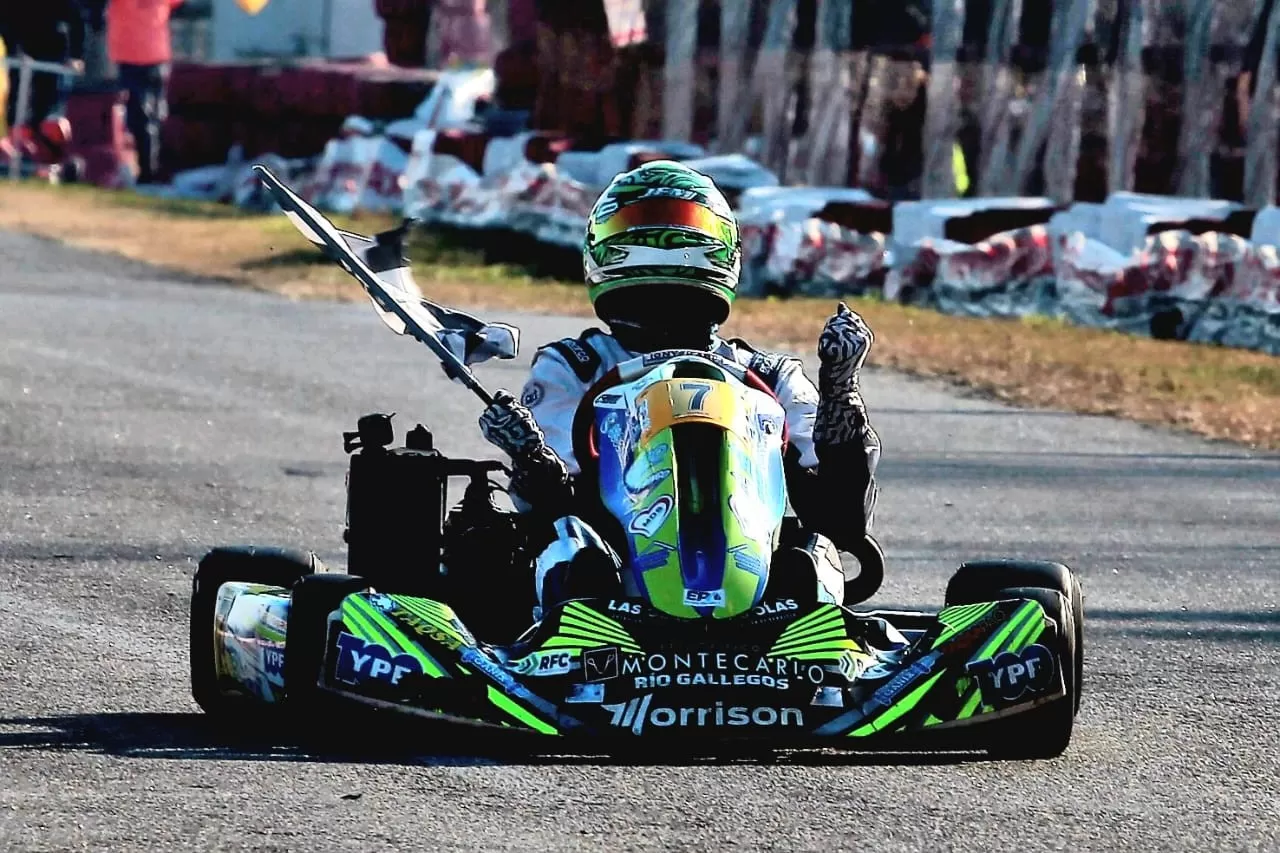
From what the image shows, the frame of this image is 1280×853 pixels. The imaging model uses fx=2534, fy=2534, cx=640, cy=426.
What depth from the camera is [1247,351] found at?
12477 millimetres

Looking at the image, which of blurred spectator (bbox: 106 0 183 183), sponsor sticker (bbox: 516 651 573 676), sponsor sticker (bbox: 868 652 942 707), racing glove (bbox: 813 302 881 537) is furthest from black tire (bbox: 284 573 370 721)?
blurred spectator (bbox: 106 0 183 183)

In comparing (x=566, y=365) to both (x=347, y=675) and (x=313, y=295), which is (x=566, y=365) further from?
(x=313, y=295)

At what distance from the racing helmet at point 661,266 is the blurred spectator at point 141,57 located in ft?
74.1

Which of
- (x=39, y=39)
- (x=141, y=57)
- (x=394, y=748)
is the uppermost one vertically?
(x=394, y=748)

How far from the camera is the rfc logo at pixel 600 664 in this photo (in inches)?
176

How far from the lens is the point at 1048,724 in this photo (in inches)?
184

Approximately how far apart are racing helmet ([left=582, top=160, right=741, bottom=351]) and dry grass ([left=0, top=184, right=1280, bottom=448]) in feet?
17.7

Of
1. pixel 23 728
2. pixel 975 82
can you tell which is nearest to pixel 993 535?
pixel 23 728

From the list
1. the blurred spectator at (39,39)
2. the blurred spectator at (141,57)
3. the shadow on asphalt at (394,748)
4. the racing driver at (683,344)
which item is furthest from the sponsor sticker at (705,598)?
the blurred spectator at (39,39)

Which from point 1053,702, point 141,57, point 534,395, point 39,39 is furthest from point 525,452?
point 39,39

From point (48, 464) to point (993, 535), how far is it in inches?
130

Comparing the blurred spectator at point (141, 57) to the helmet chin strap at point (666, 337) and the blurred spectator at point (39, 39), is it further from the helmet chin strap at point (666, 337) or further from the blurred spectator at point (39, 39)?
the helmet chin strap at point (666, 337)

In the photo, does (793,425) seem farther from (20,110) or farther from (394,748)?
(20,110)

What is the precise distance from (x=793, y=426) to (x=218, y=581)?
1274 millimetres
